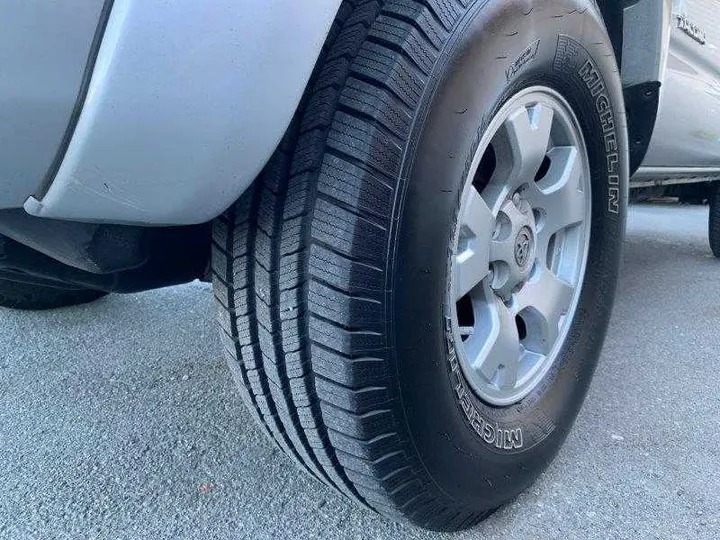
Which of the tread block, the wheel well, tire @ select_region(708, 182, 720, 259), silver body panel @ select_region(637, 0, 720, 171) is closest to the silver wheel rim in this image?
the tread block

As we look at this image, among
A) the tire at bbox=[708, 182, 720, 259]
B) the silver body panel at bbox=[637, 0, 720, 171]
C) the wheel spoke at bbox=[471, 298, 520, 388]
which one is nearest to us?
the wheel spoke at bbox=[471, 298, 520, 388]

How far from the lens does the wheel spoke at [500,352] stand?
1161mm

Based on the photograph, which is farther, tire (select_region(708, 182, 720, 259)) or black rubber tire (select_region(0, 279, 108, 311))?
tire (select_region(708, 182, 720, 259))

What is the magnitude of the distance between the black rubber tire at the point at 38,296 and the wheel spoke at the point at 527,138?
1524mm

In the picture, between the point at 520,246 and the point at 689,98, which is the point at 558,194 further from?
the point at 689,98

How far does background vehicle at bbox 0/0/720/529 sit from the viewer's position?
0.71 metres

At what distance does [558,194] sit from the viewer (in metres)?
1.32

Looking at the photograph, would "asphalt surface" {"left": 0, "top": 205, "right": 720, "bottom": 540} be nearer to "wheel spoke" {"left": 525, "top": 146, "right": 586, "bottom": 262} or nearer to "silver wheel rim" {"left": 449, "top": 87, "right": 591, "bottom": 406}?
"silver wheel rim" {"left": 449, "top": 87, "right": 591, "bottom": 406}

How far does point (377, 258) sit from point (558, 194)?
1.97 feet

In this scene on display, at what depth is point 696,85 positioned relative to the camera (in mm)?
2209

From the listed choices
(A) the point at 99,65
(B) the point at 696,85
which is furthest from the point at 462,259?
(B) the point at 696,85

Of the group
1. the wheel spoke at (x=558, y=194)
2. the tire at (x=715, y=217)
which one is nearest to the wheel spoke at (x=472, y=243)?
the wheel spoke at (x=558, y=194)

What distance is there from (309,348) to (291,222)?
18 cm

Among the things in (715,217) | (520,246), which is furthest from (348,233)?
A: (715,217)
